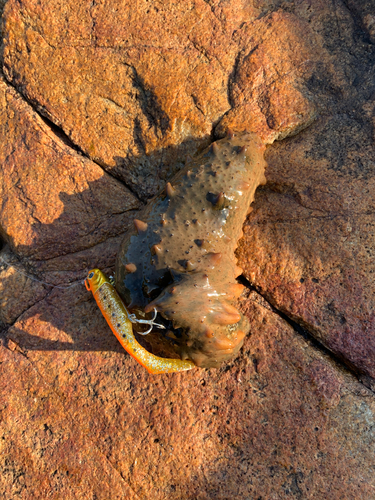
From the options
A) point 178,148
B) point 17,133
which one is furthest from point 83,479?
point 17,133

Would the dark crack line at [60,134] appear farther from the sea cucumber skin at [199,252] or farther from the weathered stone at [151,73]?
the sea cucumber skin at [199,252]

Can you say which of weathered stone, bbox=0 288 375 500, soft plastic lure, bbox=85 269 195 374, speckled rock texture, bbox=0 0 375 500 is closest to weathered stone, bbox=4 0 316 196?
speckled rock texture, bbox=0 0 375 500

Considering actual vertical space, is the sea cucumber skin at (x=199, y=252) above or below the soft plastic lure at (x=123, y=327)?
above

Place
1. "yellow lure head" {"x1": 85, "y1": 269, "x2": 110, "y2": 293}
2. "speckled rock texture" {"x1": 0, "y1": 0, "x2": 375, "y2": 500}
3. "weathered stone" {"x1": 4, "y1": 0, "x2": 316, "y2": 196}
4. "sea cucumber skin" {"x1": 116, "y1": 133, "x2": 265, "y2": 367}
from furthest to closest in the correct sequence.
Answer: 1. "weathered stone" {"x1": 4, "y1": 0, "x2": 316, "y2": 196}
2. "yellow lure head" {"x1": 85, "y1": 269, "x2": 110, "y2": 293}
3. "speckled rock texture" {"x1": 0, "y1": 0, "x2": 375, "y2": 500}
4. "sea cucumber skin" {"x1": 116, "y1": 133, "x2": 265, "y2": 367}

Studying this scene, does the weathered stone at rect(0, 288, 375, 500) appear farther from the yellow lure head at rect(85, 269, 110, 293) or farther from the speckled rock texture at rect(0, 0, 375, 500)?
the yellow lure head at rect(85, 269, 110, 293)

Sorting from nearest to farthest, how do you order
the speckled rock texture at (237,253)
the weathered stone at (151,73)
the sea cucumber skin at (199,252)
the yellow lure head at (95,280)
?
the sea cucumber skin at (199,252)
the speckled rock texture at (237,253)
the yellow lure head at (95,280)
the weathered stone at (151,73)

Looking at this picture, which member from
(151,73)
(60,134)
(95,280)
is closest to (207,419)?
(95,280)

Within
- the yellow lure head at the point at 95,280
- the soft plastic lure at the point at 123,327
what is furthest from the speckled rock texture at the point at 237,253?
the yellow lure head at the point at 95,280
